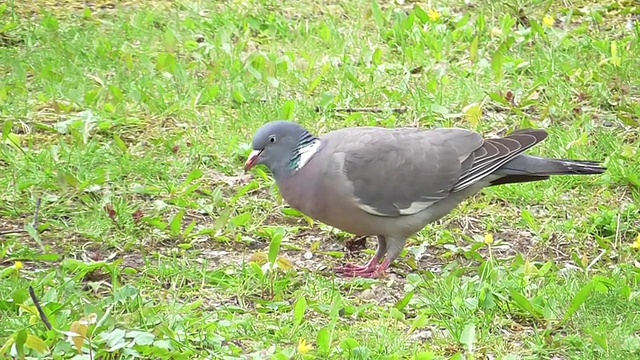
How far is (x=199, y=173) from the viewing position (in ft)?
17.7

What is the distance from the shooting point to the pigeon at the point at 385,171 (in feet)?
15.2

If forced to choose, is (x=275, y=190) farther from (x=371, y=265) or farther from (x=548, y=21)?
(x=548, y=21)

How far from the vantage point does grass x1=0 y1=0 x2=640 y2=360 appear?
4086 millimetres

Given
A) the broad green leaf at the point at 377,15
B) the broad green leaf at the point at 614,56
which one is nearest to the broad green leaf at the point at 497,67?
the broad green leaf at the point at 614,56

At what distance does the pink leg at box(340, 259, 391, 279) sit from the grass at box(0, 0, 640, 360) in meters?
0.09

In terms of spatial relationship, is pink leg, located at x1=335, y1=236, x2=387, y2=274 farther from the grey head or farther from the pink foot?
the grey head

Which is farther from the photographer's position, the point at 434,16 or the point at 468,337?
the point at 434,16

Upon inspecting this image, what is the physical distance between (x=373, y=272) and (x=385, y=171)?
0.45 meters

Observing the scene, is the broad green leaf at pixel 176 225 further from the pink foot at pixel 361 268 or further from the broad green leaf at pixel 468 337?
the broad green leaf at pixel 468 337

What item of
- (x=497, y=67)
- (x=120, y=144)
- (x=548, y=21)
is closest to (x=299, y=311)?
(x=120, y=144)

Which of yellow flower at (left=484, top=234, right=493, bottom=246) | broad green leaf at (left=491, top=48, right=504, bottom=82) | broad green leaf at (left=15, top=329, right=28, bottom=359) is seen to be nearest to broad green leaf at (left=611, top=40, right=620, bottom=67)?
broad green leaf at (left=491, top=48, right=504, bottom=82)

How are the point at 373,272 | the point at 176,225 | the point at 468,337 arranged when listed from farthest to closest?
1. the point at 176,225
2. the point at 373,272
3. the point at 468,337

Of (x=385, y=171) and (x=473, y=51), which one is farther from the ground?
(x=385, y=171)

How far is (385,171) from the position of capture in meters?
4.73
